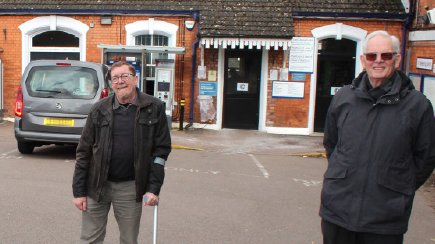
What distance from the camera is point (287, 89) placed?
1408cm

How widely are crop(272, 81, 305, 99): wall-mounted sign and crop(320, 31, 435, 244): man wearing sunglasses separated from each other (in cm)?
1087

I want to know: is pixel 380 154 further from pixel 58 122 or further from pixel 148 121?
pixel 58 122

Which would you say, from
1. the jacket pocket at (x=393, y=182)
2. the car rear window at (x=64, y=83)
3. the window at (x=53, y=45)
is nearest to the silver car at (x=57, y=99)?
the car rear window at (x=64, y=83)

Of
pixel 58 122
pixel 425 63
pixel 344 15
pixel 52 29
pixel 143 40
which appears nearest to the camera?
pixel 58 122

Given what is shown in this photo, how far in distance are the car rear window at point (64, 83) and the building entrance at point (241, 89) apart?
5.71 m

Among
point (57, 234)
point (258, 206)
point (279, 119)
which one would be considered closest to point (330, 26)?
point (279, 119)

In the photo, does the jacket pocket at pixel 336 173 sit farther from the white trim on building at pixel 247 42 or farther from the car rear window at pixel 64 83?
the white trim on building at pixel 247 42

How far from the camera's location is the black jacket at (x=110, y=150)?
12.0ft

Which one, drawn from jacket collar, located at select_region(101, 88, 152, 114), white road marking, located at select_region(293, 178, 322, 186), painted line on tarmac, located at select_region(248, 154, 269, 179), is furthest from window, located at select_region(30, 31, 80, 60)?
jacket collar, located at select_region(101, 88, 152, 114)

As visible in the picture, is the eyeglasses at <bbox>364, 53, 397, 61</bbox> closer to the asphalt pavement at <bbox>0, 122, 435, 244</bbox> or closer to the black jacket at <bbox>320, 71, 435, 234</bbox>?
the black jacket at <bbox>320, 71, 435, 234</bbox>

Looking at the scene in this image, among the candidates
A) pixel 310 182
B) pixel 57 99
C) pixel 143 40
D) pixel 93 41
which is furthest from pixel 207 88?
pixel 310 182

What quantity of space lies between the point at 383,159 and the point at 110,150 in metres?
1.90

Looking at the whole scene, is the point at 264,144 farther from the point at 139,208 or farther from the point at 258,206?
the point at 139,208

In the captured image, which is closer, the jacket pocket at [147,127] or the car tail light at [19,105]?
the jacket pocket at [147,127]
